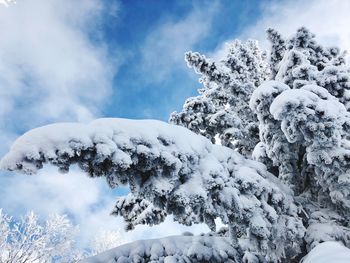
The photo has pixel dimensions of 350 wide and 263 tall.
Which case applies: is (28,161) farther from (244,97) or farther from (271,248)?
(244,97)

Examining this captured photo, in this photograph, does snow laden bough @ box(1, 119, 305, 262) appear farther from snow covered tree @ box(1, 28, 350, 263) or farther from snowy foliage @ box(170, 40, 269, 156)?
snowy foliage @ box(170, 40, 269, 156)

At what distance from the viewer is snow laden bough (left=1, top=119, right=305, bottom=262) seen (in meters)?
2.72

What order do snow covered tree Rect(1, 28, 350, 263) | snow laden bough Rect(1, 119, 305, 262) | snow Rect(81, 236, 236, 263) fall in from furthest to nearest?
snow Rect(81, 236, 236, 263) → snow covered tree Rect(1, 28, 350, 263) → snow laden bough Rect(1, 119, 305, 262)

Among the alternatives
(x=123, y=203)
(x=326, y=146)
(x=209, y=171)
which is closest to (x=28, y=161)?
(x=209, y=171)

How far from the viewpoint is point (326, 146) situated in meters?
3.99

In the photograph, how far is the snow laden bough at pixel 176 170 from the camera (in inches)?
107

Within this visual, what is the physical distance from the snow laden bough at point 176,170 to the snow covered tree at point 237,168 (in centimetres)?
1

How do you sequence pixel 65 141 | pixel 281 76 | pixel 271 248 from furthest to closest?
pixel 281 76
pixel 271 248
pixel 65 141

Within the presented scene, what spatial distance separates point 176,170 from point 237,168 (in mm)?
1066

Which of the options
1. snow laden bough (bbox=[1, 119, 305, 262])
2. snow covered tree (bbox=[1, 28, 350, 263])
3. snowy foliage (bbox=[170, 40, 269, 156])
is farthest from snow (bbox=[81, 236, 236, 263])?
snowy foliage (bbox=[170, 40, 269, 156])

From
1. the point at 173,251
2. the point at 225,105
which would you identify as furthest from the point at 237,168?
the point at 225,105

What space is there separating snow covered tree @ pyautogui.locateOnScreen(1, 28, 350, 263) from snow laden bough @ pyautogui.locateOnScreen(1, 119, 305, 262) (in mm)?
10

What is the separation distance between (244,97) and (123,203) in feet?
11.4

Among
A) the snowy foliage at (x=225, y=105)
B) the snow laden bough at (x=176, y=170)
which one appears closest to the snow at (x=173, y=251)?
the snow laden bough at (x=176, y=170)
